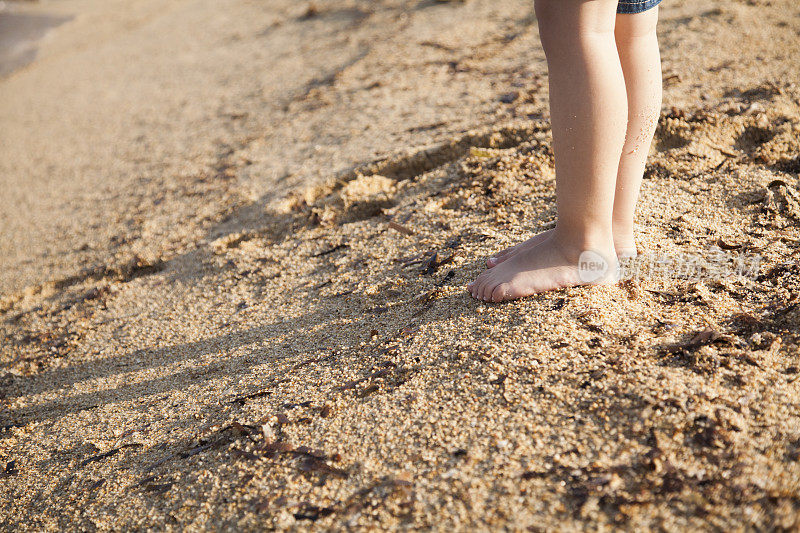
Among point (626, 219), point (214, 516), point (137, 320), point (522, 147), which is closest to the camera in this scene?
point (214, 516)

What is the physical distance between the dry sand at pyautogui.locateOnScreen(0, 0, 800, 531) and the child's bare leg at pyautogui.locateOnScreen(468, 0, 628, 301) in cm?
18

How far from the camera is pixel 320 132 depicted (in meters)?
3.44

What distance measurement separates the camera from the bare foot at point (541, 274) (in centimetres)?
174

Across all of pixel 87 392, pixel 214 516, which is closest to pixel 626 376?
pixel 214 516

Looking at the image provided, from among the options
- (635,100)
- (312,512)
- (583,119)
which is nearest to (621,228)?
(635,100)

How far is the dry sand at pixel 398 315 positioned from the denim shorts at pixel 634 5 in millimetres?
733

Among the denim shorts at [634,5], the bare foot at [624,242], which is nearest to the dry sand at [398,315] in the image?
the bare foot at [624,242]

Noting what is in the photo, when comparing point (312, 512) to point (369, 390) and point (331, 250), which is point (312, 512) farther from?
point (331, 250)

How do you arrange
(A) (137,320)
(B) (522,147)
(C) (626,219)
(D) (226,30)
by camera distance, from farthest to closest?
(D) (226,30) → (B) (522,147) → (A) (137,320) → (C) (626,219)

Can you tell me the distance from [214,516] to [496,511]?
64 cm

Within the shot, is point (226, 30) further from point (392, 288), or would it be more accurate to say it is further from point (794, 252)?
point (794, 252)

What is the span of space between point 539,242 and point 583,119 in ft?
1.52

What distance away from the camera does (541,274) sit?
5.77 ft

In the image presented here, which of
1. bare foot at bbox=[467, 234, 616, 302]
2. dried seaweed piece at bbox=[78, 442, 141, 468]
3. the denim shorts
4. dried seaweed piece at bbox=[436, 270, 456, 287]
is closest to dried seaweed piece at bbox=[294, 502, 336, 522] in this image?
dried seaweed piece at bbox=[78, 442, 141, 468]
